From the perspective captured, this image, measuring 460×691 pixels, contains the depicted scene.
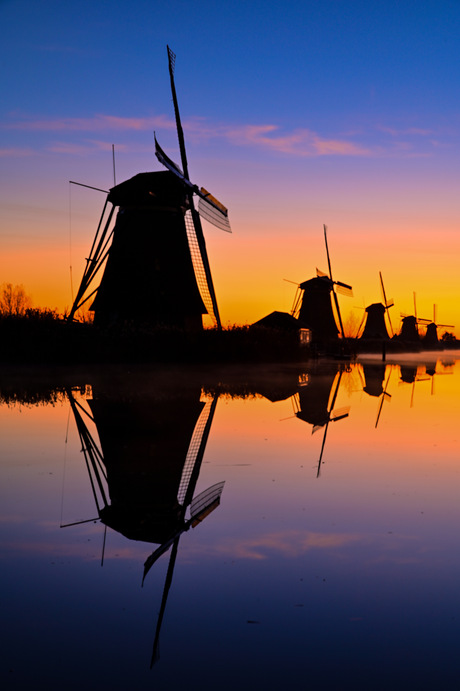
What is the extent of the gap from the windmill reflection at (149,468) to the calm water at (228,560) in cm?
3

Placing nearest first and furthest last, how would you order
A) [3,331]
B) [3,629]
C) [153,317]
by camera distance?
1. [3,629]
2. [3,331]
3. [153,317]

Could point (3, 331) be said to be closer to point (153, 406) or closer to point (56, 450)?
point (153, 406)

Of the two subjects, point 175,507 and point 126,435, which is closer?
point 175,507

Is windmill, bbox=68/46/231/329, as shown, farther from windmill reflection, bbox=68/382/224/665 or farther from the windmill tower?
the windmill tower

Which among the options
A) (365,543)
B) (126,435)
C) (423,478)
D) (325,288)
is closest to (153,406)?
(126,435)

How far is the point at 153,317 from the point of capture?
32.9 meters

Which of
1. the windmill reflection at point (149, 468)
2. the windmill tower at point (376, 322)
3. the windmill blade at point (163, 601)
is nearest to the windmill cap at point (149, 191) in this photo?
the windmill reflection at point (149, 468)

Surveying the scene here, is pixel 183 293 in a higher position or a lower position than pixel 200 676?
higher

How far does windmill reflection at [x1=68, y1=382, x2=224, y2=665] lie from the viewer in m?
6.28

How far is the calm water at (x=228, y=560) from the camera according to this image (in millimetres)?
3658

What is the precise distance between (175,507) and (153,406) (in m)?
9.12

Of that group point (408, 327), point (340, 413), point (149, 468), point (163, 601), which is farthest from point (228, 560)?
point (408, 327)

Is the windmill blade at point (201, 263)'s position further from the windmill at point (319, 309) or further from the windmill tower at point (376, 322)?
the windmill tower at point (376, 322)

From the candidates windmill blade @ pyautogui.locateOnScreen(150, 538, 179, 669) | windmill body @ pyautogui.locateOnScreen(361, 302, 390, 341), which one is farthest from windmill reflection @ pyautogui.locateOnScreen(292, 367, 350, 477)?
windmill body @ pyautogui.locateOnScreen(361, 302, 390, 341)
